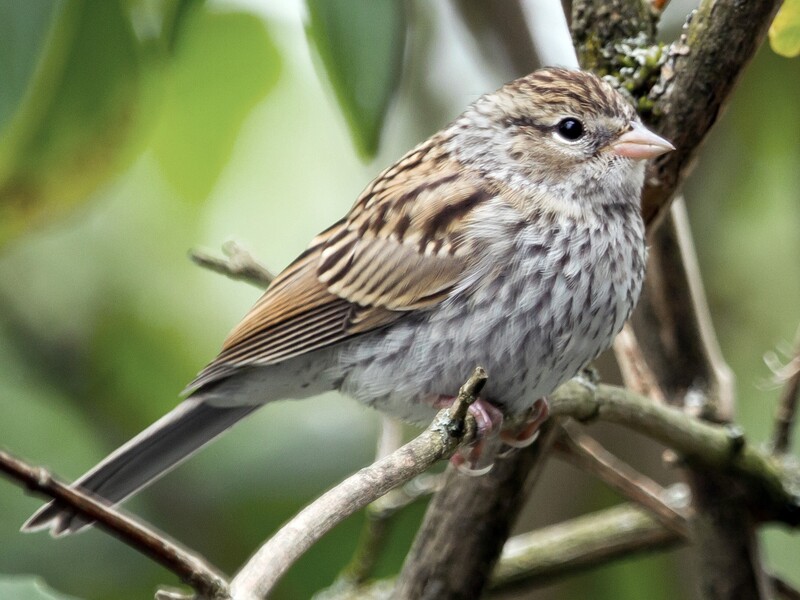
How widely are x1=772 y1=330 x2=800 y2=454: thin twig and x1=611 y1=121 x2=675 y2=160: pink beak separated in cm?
69

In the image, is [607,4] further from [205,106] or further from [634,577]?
[634,577]

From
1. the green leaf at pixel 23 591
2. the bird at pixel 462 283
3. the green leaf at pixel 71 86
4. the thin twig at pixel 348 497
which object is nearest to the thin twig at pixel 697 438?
the bird at pixel 462 283

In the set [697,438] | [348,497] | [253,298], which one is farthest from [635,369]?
[348,497]

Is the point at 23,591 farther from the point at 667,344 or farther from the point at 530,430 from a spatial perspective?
the point at 667,344

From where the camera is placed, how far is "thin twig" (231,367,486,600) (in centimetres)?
134

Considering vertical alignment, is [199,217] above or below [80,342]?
above

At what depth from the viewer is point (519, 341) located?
2322mm

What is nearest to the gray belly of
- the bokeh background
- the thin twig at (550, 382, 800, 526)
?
the thin twig at (550, 382, 800, 526)

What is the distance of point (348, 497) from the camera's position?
1480 mm

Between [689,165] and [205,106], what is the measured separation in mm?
1098

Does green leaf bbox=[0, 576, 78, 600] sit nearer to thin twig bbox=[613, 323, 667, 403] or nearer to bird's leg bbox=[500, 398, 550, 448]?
bird's leg bbox=[500, 398, 550, 448]

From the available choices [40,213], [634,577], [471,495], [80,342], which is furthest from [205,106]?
[634,577]

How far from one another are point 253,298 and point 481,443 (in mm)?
1753

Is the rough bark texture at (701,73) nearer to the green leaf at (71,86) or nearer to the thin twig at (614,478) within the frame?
the thin twig at (614,478)
